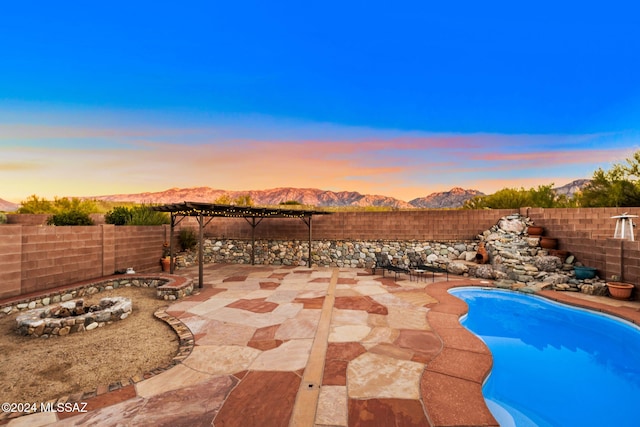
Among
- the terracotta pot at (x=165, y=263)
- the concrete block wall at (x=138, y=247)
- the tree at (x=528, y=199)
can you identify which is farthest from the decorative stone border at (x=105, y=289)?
the tree at (x=528, y=199)

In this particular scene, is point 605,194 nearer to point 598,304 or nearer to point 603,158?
point 603,158

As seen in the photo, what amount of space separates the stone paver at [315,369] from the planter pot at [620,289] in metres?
0.50

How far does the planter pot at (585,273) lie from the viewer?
24.8ft

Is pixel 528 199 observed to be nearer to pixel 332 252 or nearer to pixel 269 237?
pixel 332 252

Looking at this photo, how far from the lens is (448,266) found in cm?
980

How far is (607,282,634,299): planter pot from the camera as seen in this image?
21.1 ft

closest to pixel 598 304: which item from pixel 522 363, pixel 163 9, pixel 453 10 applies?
pixel 522 363

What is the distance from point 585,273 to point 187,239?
14.2 m

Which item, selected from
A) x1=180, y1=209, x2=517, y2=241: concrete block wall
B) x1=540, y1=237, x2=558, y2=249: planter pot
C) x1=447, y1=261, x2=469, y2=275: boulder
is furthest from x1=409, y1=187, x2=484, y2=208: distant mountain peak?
x1=447, y1=261, x2=469, y2=275: boulder

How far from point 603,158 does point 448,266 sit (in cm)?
1254

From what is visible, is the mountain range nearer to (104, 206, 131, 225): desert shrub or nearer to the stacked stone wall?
the stacked stone wall

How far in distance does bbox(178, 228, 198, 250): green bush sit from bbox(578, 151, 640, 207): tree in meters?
19.5

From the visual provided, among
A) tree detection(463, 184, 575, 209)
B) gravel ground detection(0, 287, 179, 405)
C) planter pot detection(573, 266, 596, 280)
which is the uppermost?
tree detection(463, 184, 575, 209)

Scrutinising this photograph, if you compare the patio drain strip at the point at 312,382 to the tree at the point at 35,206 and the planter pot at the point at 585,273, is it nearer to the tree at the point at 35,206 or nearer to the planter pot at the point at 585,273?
the planter pot at the point at 585,273
